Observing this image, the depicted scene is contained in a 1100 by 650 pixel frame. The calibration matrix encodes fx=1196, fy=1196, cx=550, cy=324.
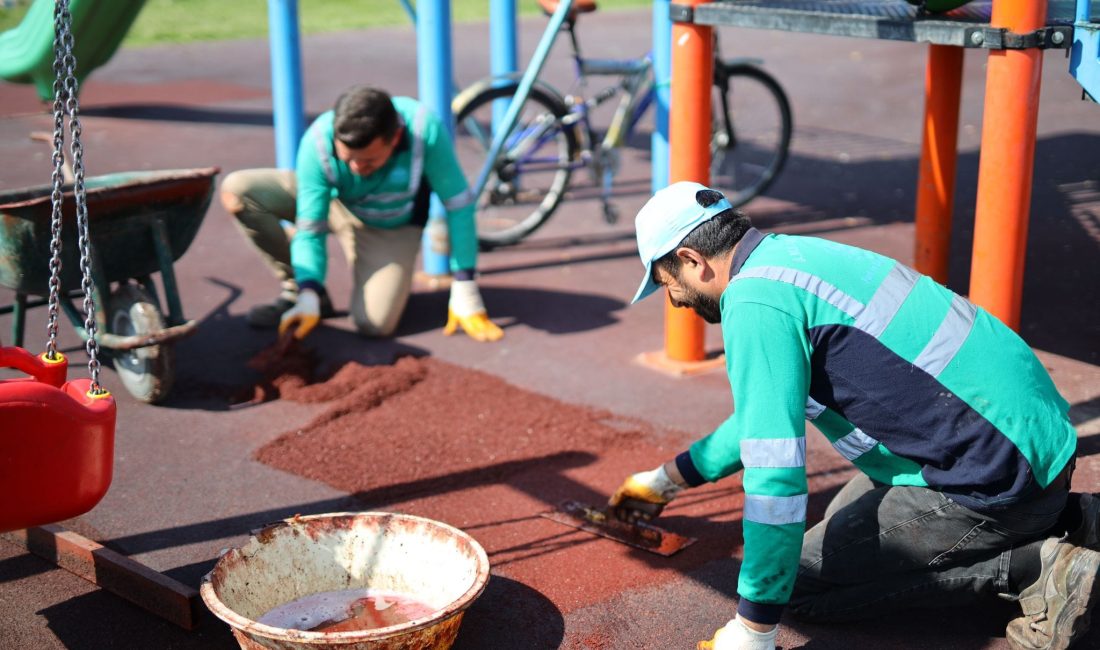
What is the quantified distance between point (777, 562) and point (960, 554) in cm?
75

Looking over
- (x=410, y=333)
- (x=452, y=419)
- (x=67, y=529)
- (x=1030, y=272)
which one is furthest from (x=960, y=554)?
(x=1030, y=272)

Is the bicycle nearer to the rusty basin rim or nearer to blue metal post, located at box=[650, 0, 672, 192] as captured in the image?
blue metal post, located at box=[650, 0, 672, 192]

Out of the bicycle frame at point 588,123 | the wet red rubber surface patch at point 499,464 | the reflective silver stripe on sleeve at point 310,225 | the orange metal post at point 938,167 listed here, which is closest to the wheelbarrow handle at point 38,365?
the wet red rubber surface patch at point 499,464

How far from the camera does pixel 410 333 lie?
6066 millimetres

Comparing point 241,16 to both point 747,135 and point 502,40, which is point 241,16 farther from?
point 502,40

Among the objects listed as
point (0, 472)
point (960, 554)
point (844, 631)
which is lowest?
point (844, 631)

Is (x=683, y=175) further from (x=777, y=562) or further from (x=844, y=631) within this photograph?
(x=777, y=562)

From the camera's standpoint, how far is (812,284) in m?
2.94

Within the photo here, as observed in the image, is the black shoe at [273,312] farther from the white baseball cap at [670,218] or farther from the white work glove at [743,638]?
the white work glove at [743,638]

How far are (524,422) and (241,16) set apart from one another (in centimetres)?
1331

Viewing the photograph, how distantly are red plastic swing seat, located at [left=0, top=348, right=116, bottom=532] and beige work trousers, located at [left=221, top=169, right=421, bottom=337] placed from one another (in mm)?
2819

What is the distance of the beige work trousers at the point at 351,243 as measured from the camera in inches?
236

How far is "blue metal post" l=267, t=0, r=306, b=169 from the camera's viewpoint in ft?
22.4

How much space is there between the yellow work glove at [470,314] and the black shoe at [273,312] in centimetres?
65
